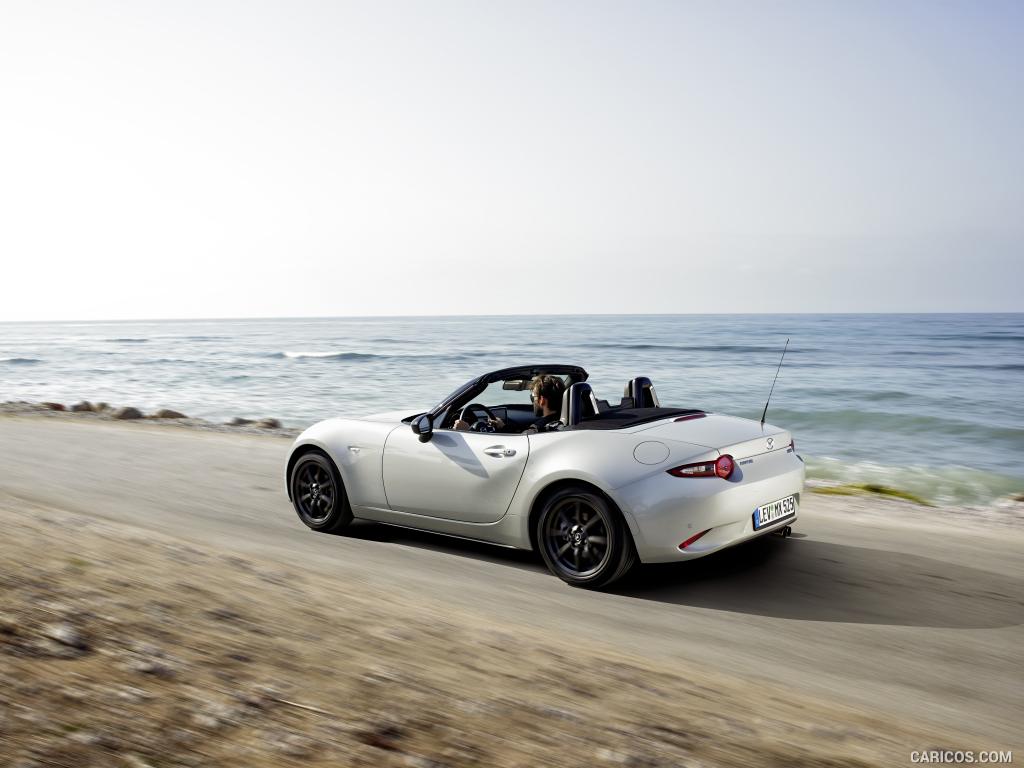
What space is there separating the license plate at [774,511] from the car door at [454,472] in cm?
150

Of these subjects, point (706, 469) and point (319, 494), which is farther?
point (319, 494)

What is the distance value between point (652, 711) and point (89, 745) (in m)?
2.00

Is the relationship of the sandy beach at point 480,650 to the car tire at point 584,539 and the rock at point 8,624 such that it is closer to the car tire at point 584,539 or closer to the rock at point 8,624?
the rock at point 8,624

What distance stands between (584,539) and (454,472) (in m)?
1.12

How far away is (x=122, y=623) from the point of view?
398 cm

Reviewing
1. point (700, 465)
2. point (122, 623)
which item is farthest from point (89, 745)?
point (700, 465)

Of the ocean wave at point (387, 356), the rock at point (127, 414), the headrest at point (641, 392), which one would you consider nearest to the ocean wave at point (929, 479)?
the headrest at point (641, 392)

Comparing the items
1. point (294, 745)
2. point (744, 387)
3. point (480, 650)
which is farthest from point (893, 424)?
point (294, 745)

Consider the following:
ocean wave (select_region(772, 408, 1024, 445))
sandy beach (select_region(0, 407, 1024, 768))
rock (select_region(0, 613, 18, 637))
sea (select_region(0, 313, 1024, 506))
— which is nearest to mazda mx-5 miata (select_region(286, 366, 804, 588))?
sandy beach (select_region(0, 407, 1024, 768))

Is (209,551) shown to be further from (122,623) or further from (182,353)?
(182,353)

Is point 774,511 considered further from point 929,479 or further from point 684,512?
point 929,479

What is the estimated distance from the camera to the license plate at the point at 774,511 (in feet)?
17.9

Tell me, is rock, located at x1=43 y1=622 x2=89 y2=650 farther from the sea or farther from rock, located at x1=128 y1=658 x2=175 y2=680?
the sea

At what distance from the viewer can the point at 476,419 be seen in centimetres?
652
